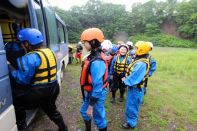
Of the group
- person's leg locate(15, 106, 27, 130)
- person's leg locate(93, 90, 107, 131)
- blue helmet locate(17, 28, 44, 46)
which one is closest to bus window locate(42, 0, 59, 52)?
blue helmet locate(17, 28, 44, 46)

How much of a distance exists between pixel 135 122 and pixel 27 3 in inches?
115

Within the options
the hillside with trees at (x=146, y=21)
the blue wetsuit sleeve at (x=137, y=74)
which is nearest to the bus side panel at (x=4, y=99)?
the blue wetsuit sleeve at (x=137, y=74)

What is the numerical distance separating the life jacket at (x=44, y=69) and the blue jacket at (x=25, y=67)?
8cm

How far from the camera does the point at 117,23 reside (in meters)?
51.2

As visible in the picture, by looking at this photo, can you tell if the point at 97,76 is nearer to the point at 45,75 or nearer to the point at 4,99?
the point at 45,75

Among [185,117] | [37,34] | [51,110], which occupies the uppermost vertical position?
[37,34]

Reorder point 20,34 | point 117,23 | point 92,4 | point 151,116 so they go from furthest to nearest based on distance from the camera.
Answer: point 92,4 → point 117,23 → point 151,116 → point 20,34

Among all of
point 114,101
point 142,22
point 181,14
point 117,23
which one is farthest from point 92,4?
point 114,101

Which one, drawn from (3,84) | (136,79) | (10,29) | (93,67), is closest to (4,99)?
(3,84)

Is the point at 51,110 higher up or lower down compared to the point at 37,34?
lower down

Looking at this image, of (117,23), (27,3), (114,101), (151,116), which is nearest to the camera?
(27,3)

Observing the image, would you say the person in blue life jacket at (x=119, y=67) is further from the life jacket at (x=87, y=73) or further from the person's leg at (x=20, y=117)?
the person's leg at (x=20, y=117)

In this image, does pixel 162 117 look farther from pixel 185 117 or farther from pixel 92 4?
pixel 92 4

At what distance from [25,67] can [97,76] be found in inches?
35.9
